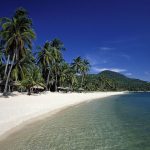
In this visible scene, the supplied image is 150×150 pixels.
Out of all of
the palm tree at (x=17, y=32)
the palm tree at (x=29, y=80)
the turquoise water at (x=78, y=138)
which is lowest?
the turquoise water at (x=78, y=138)

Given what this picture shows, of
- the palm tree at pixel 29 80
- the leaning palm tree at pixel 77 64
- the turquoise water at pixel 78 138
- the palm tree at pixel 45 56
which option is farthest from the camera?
the leaning palm tree at pixel 77 64

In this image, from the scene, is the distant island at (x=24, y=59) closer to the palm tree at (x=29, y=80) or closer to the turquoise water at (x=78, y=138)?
the palm tree at (x=29, y=80)

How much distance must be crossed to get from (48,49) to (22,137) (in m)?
44.5

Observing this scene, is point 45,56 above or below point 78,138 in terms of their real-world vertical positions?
above

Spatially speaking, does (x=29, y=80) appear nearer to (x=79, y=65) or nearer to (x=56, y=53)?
(x=56, y=53)

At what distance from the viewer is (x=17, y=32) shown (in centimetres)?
3234

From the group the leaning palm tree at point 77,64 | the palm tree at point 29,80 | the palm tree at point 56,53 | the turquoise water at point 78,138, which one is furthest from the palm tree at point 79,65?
the turquoise water at point 78,138

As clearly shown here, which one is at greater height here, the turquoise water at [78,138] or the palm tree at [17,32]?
the palm tree at [17,32]

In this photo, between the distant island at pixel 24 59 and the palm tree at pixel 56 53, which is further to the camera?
the palm tree at pixel 56 53

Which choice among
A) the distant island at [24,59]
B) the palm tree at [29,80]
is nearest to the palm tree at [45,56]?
the distant island at [24,59]

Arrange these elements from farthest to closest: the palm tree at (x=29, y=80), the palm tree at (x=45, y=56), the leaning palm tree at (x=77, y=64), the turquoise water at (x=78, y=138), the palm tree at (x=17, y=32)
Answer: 1. the leaning palm tree at (x=77, y=64)
2. the palm tree at (x=45, y=56)
3. the palm tree at (x=29, y=80)
4. the palm tree at (x=17, y=32)
5. the turquoise water at (x=78, y=138)

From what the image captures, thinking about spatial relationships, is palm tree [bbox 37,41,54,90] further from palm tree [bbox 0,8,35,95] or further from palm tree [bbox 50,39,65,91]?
palm tree [bbox 0,8,35,95]

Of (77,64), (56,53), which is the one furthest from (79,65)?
(56,53)

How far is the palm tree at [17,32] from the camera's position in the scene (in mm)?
32197
